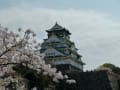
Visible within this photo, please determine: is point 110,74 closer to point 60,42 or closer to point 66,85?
point 66,85

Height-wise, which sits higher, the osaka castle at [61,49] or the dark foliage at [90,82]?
the osaka castle at [61,49]

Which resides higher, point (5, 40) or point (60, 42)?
point (60, 42)

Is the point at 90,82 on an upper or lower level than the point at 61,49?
lower

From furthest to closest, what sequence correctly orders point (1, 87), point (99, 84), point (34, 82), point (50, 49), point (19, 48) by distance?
point (50, 49) < point (99, 84) < point (34, 82) < point (1, 87) < point (19, 48)

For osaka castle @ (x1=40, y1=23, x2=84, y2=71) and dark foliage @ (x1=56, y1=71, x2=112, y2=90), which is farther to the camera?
osaka castle @ (x1=40, y1=23, x2=84, y2=71)

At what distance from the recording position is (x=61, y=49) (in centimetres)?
3834

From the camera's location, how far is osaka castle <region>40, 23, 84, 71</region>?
36.2m

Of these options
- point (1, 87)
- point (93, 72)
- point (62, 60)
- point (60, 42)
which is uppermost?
point (60, 42)

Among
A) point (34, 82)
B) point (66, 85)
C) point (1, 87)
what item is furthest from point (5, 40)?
point (66, 85)

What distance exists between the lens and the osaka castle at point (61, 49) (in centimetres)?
3622

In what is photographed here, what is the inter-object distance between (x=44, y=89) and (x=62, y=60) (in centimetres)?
1771

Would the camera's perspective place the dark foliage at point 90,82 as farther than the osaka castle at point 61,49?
No

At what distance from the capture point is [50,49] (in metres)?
37.1

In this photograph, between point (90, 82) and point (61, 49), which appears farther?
point (61, 49)
